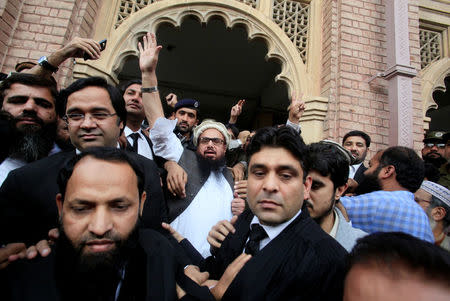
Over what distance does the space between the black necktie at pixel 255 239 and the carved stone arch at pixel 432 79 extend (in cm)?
533

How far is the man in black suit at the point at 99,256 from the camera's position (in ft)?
3.15

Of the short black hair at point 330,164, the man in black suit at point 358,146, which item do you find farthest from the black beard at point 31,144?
the man in black suit at point 358,146

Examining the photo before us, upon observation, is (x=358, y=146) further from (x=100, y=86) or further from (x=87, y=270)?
(x=87, y=270)

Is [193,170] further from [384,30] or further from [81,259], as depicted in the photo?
[384,30]

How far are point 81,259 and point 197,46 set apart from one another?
21.1 ft

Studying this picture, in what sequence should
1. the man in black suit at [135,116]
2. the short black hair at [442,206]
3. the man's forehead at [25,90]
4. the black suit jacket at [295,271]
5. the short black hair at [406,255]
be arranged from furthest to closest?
the man in black suit at [135,116], the short black hair at [442,206], the man's forehead at [25,90], the black suit jacket at [295,271], the short black hair at [406,255]

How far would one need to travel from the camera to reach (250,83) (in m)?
8.05

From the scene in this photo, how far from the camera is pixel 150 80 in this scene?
2141mm

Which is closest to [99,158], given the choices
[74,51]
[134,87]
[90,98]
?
[90,98]

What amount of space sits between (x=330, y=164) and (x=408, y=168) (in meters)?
0.87

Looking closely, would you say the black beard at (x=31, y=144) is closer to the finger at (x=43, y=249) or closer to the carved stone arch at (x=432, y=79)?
the finger at (x=43, y=249)

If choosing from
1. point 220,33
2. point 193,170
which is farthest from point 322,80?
point 193,170

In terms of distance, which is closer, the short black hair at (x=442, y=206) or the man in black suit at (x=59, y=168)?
the man in black suit at (x=59, y=168)

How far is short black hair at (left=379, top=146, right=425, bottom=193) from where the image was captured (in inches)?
85.4
